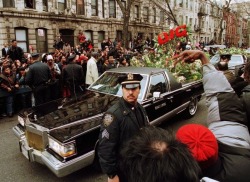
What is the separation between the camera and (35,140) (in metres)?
3.83

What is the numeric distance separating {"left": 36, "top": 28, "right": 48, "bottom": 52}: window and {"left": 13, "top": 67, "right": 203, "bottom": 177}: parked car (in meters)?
15.0

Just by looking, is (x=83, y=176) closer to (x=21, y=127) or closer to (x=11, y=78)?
(x=21, y=127)

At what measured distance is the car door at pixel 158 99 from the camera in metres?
4.99

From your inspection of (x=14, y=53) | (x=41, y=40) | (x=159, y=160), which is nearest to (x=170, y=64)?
(x=159, y=160)

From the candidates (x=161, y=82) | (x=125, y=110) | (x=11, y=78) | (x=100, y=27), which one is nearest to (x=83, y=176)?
(x=125, y=110)

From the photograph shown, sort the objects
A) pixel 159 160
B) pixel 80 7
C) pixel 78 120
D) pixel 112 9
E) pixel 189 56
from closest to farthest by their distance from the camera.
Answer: pixel 159 160, pixel 189 56, pixel 78 120, pixel 80 7, pixel 112 9

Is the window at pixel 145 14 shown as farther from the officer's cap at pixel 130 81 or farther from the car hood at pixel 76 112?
the officer's cap at pixel 130 81

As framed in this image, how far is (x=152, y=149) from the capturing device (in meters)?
1.20

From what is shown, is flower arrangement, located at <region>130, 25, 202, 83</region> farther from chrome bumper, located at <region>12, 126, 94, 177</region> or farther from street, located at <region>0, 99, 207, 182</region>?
chrome bumper, located at <region>12, 126, 94, 177</region>

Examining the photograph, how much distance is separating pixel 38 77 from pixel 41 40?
549 inches

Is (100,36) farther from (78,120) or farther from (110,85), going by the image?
(78,120)

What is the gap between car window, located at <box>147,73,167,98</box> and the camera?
5.20m

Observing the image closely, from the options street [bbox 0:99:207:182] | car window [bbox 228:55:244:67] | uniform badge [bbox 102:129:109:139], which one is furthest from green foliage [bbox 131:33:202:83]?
car window [bbox 228:55:244:67]

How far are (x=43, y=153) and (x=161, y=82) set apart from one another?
3.12 meters
